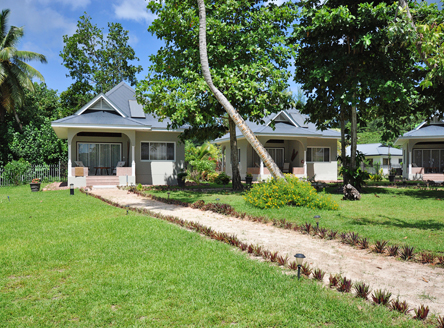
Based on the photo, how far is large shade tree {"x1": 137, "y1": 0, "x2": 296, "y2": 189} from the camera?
1327 centimetres

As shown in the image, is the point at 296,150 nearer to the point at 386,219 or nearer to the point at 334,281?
the point at 386,219

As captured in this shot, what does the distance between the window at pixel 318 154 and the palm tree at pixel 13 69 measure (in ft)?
74.1

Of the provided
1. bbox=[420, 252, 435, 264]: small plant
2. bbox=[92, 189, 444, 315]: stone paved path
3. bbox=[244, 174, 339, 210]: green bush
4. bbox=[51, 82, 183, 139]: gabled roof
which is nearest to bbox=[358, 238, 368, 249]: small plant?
bbox=[92, 189, 444, 315]: stone paved path

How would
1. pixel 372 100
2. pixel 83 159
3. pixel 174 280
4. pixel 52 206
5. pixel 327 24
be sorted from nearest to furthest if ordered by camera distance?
pixel 174 280 → pixel 52 206 → pixel 327 24 → pixel 372 100 → pixel 83 159

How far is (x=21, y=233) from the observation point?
22.6ft

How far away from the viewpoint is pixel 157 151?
21141 mm

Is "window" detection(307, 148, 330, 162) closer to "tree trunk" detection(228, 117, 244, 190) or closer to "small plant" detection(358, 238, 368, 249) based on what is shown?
"tree trunk" detection(228, 117, 244, 190)

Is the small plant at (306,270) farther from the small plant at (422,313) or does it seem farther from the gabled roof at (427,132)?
the gabled roof at (427,132)

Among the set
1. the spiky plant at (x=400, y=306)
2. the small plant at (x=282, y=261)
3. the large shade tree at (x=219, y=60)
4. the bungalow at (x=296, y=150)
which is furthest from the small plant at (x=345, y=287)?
the bungalow at (x=296, y=150)

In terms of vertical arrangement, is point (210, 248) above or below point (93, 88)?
below

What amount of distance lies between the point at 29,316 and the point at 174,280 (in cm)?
162

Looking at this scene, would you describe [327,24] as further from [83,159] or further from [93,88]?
[93,88]

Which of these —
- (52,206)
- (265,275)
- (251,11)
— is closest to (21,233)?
(52,206)

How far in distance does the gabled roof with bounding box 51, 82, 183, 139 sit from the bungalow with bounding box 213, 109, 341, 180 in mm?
6485
